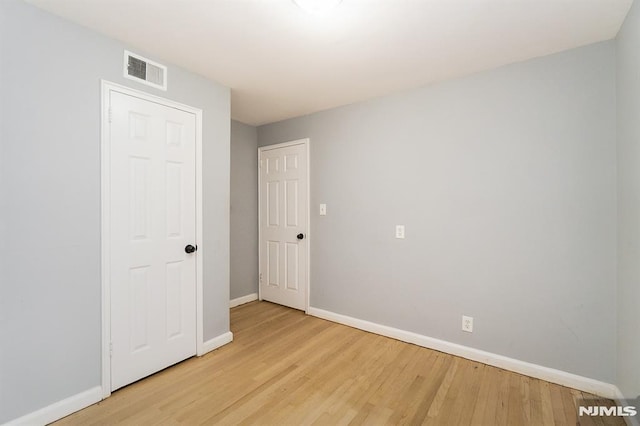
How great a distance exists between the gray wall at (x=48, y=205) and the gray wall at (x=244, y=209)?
1.78 metres

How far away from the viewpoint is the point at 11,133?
1526 millimetres

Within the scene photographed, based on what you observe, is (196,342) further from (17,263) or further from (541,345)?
(541,345)

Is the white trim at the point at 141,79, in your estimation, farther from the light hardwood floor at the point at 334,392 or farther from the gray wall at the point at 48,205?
the light hardwood floor at the point at 334,392

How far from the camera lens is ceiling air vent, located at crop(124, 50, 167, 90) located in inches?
78.3

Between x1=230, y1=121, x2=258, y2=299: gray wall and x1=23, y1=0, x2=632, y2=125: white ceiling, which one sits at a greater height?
x1=23, y1=0, x2=632, y2=125: white ceiling

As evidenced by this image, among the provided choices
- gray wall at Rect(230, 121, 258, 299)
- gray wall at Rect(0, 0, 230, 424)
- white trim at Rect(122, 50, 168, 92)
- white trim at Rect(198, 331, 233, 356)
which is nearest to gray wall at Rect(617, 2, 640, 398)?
white trim at Rect(198, 331, 233, 356)

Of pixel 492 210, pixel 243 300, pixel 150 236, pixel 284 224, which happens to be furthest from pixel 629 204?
pixel 243 300

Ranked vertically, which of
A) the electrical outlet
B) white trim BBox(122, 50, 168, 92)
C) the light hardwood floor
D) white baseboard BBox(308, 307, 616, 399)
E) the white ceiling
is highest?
the white ceiling

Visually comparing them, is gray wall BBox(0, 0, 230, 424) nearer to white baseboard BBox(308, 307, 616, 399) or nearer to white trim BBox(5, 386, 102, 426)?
white trim BBox(5, 386, 102, 426)

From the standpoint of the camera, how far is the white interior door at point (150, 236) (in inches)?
76.4

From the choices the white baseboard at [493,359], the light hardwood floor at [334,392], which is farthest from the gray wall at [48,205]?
the white baseboard at [493,359]

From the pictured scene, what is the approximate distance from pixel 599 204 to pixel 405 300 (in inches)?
65.2

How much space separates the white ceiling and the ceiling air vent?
0.26ft

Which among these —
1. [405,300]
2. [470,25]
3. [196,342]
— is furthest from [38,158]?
[405,300]
